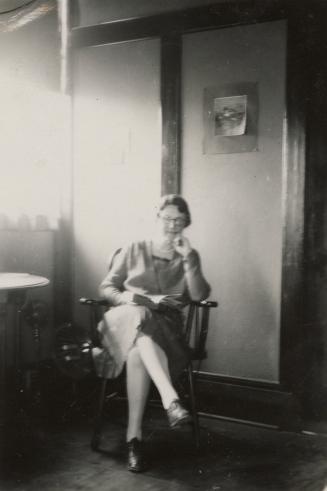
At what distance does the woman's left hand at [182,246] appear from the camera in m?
3.10

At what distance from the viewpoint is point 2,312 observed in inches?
119

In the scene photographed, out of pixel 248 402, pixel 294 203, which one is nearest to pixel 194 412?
pixel 248 402

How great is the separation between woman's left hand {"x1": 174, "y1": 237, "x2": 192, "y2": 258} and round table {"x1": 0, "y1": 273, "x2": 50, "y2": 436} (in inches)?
28.4

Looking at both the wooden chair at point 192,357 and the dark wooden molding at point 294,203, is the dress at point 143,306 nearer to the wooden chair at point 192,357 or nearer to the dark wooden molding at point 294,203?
the wooden chair at point 192,357

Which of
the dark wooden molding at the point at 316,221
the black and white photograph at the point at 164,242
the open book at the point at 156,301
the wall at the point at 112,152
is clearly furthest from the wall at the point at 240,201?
the open book at the point at 156,301

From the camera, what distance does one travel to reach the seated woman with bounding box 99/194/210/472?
271cm

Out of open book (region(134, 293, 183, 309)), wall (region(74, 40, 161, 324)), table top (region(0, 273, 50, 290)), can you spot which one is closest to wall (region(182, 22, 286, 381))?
wall (region(74, 40, 161, 324))

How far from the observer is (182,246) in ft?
10.3

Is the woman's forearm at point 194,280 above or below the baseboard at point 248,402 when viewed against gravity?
above

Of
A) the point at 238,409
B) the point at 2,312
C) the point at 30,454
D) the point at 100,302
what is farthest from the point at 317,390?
the point at 2,312

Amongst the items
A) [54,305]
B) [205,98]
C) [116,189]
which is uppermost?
[205,98]

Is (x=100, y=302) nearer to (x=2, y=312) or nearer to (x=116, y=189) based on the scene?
(x=2, y=312)

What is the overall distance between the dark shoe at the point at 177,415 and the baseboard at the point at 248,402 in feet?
2.85

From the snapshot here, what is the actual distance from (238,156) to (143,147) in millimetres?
650
